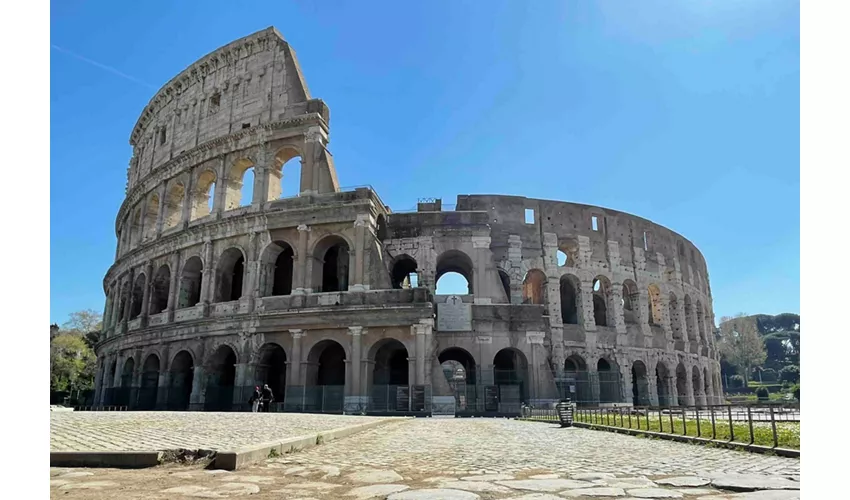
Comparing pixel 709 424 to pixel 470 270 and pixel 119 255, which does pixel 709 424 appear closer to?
pixel 470 270

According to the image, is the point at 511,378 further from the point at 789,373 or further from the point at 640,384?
the point at 789,373

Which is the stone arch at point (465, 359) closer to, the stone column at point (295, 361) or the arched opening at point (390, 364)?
the arched opening at point (390, 364)

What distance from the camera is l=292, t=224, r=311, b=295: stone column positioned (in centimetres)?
2494

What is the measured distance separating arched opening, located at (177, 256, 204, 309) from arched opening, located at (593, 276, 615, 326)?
2077 centimetres

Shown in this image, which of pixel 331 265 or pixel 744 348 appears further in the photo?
pixel 744 348

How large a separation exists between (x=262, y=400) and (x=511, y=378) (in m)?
11.0

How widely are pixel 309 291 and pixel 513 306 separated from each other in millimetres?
8958

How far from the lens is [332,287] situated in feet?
91.5

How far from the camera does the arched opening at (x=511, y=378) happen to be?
2403 centimetres

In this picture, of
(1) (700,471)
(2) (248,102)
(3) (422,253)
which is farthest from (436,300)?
(1) (700,471)

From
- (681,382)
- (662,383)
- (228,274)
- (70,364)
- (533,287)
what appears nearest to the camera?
(228,274)

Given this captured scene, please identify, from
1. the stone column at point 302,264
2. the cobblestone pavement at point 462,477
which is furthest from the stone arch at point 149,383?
the cobblestone pavement at point 462,477

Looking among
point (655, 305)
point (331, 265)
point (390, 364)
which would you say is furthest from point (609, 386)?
point (331, 265)

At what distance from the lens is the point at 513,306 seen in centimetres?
2555
